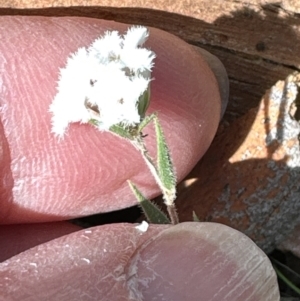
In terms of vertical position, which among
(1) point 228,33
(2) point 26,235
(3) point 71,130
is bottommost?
(2) point 26,235

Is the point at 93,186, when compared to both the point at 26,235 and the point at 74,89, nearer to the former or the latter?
the point at 26,235

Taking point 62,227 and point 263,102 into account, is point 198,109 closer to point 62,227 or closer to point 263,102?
point 263,102

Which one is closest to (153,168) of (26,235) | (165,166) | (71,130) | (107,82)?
(165,166)

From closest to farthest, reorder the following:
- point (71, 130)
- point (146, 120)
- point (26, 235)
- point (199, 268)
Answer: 1. point (146, 120)
2. point (199, 268)
3. point (71, 130)
4. point (26, 235)

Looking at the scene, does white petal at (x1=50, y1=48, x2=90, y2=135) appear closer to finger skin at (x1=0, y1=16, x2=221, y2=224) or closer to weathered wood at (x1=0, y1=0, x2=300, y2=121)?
finger skin at (x1=0, y1=16, x2=221, y2=224)

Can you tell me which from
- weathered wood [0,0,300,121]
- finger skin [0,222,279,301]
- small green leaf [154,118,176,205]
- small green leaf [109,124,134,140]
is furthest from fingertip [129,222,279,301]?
weathered wood [0,0,300,121]
